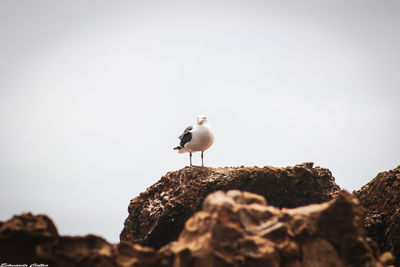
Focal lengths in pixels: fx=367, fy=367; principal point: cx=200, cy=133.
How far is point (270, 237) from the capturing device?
6.03m

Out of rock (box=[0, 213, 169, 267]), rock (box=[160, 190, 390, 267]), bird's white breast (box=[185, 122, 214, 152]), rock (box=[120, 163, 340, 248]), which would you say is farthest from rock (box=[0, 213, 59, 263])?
bird's white breast (box=[185, 122, 214, 152])

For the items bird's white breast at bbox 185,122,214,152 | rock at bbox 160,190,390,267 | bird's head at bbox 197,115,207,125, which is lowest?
rock at bbox 160,190,390,267

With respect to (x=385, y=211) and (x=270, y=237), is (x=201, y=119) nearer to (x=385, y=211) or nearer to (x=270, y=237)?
(x=385, y=211)

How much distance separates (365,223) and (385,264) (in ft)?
13.5

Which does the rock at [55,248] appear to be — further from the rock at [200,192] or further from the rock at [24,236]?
the rock at [200,192]

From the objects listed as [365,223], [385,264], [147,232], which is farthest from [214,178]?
[385,264]

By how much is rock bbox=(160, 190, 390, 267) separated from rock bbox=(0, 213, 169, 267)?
521mm

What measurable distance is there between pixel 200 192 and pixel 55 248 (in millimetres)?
5210

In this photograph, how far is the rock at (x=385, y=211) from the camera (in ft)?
31.4

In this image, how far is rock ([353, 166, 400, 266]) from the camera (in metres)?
9.58

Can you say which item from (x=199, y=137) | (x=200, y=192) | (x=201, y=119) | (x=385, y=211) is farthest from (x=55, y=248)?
(x=385, y=211)

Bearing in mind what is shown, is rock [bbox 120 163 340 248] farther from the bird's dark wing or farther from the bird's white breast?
the bird's dark wing

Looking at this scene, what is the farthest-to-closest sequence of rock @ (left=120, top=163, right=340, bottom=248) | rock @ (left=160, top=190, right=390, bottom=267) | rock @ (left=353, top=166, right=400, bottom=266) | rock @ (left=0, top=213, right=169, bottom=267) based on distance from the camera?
rock @ (left=120, top=163, right=340, bottom=248), rock @ (left=353, top=166, right=400, bottom=266), rock @ (left=0, top=213, right=169, bottom=267), rock @ (left=160, top=190, right=390, bottom=267)

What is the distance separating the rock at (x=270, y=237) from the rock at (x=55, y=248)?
521 mm
